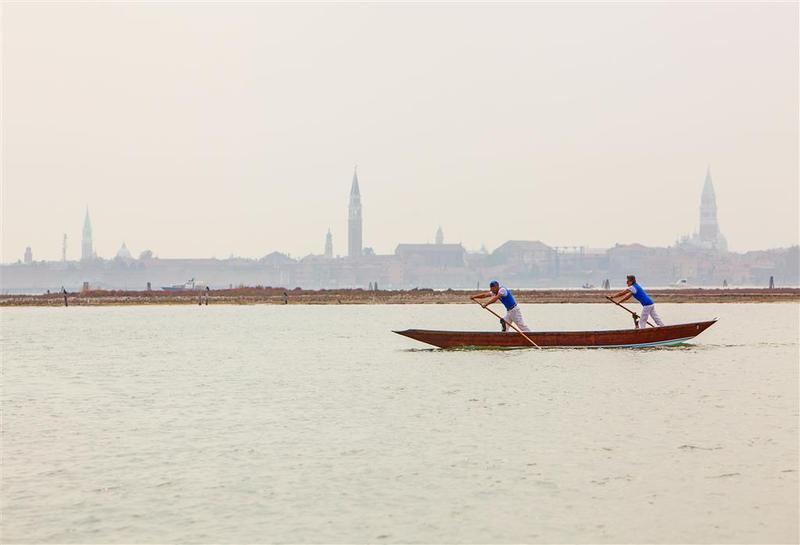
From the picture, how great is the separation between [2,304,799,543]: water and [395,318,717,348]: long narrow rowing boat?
56 cm

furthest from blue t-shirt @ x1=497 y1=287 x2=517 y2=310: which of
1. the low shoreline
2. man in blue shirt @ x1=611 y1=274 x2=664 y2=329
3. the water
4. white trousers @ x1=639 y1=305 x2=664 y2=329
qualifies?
the low shoreline

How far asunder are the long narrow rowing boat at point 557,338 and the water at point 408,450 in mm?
555

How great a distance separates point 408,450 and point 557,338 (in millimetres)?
19613

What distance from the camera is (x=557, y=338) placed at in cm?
3722

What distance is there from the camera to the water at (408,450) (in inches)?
520

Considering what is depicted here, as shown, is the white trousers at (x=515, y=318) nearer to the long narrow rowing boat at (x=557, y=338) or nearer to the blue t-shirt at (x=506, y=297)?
the blue t-shirt at (x=506, y=297)

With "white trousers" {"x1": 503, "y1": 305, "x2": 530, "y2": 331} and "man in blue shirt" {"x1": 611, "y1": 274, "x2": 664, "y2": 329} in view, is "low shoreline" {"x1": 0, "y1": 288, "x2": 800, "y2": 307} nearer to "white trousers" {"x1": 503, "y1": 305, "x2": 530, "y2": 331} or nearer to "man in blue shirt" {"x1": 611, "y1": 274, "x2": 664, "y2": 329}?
"man in blue shirt" {"x1": 611, "y1": 274, "x2": 664, "y2": 329}

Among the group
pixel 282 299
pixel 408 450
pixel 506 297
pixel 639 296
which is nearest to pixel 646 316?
pixel 639 296

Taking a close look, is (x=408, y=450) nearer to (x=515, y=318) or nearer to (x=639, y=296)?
(x=515, y=318)

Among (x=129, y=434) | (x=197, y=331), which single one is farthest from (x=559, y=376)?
(x=197, y=331)

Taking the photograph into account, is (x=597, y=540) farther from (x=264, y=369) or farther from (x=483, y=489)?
(x=264, y=369)

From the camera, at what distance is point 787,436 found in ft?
64.2

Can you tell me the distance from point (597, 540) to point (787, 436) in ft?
28.6

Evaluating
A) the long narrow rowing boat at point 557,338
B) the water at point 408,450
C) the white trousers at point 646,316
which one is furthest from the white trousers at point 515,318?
the white trousers at point 646,316
